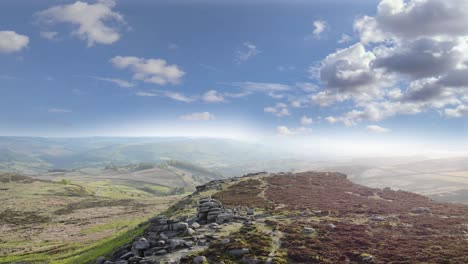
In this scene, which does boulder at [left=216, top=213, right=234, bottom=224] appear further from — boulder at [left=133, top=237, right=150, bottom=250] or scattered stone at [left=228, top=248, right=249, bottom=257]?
scattered stone at [left=228, top=248, right=249, bottom=257]

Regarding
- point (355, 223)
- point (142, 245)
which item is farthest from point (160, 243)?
point (355, 223)

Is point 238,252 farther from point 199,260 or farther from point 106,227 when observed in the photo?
point 106,227

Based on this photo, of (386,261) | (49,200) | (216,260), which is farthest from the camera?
(49,200)

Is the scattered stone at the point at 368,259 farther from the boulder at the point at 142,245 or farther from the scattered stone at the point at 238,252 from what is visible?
the boulder at the point at 142,245

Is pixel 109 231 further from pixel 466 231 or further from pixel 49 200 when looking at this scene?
pixel 49 200

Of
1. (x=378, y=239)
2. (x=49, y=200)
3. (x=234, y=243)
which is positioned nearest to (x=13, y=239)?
(x=49, y=200)

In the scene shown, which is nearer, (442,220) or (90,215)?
(442,220)

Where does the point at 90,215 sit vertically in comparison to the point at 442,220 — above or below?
below

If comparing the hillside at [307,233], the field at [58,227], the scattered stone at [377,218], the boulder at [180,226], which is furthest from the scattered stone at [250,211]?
the field at [58,227]
